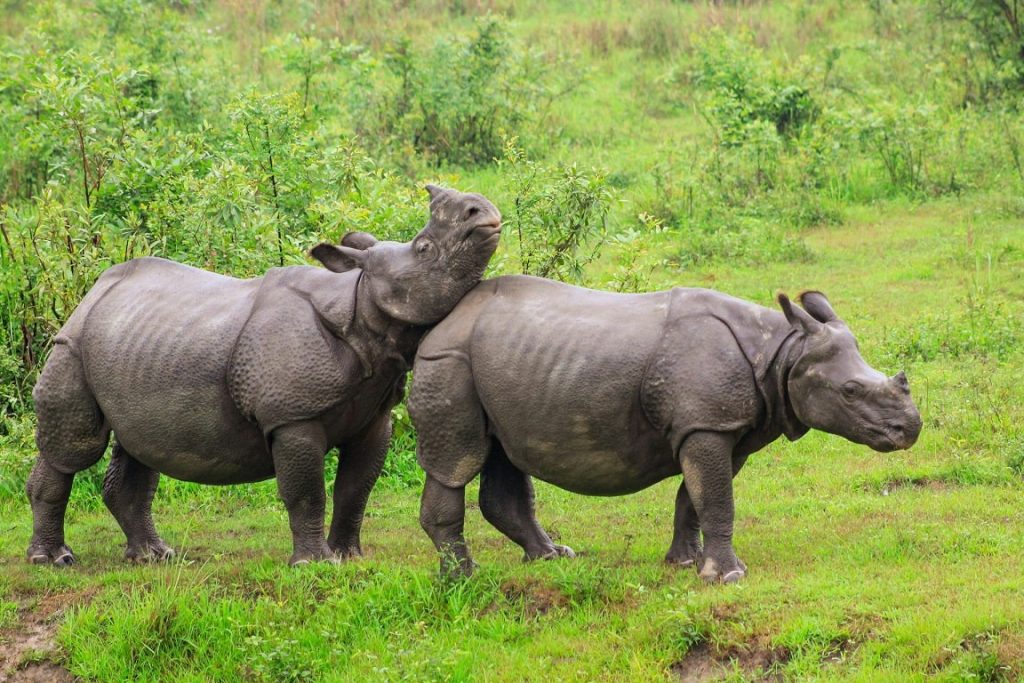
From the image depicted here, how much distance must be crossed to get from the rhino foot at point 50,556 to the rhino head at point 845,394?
173 inches

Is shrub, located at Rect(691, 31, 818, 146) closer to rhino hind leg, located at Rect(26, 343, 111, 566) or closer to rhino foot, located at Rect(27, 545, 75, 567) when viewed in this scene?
rhino hind leg, located at Rect(26, 343, 111, 566)

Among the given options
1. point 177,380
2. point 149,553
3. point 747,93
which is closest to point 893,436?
point 177,380

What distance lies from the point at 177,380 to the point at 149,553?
1.30 meters

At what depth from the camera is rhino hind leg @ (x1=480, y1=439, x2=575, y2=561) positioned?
8.10 meters

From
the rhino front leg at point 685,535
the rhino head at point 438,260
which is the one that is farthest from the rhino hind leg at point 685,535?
the rhino head at point 438,260

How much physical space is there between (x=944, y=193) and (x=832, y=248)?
197 cm

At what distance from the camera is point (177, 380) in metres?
8.12

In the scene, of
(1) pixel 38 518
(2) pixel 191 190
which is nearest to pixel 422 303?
(1) pixel 38 518

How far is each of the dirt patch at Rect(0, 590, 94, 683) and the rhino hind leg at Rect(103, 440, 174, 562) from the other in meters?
0.85

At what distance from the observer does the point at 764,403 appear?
24.0 feet

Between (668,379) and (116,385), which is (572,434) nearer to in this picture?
(668,379)

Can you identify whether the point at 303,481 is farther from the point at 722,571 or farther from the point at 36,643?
the point at 722,571

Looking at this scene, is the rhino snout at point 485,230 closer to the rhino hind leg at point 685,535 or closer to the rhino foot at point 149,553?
the rhino hind leg at point 685,535

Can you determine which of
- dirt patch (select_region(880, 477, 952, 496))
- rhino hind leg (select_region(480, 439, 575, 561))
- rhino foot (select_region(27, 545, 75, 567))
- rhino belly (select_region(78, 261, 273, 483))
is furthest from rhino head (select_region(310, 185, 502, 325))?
dirt patch (select_region(880, 477, 952, 496))
